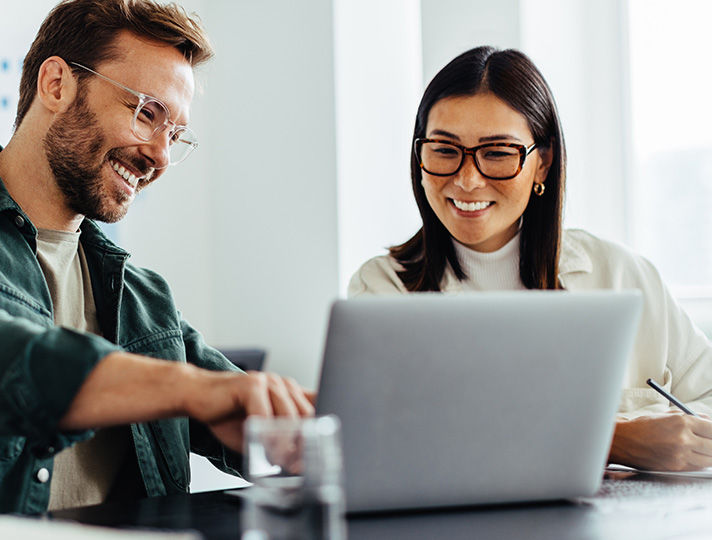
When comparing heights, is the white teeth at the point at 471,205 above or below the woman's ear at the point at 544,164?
below

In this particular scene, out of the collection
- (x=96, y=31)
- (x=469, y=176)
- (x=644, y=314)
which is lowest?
(x=644, y=314)

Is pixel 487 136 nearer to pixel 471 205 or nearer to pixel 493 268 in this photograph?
pixel 471 205

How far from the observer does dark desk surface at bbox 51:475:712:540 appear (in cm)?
74

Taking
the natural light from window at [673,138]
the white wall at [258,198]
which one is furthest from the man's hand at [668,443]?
the natural light from window at [673,138]

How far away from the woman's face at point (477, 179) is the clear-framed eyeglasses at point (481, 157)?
12 millimetres

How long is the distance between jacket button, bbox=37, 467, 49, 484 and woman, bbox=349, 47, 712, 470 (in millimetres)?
824

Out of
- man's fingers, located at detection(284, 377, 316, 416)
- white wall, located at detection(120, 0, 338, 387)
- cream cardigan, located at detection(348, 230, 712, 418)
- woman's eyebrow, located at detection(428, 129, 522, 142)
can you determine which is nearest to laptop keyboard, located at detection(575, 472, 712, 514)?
man's fingers, located at detection(284, 377, 316, 416)

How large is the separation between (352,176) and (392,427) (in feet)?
7.02

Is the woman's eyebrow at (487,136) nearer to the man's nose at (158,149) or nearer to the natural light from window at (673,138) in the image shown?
the man's nose at (158,149)

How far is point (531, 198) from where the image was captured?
1788 mm

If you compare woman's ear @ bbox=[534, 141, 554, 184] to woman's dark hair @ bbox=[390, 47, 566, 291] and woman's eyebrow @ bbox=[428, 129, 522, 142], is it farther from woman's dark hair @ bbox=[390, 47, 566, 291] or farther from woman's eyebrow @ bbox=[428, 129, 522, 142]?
woman's eyebrow @ bbox=[428, 129, 522, 142]

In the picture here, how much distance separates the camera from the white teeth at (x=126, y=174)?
1411 millimetres

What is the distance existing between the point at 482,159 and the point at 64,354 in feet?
3.64

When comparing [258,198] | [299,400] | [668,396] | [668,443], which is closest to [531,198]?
[668,396]
